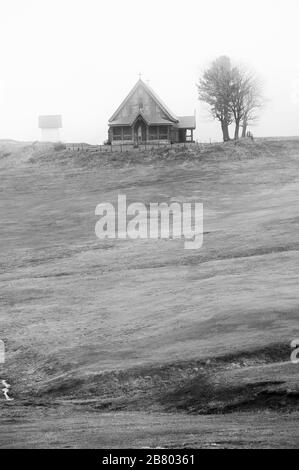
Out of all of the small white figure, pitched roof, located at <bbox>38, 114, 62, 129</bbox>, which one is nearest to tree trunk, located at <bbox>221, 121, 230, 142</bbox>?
pitched roof, located at <bbox>38, 114, 62, 129</bbox>

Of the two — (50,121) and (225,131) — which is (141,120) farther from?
(50,121)

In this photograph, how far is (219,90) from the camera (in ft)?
465

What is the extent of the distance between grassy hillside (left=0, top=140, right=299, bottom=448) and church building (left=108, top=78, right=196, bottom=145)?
643 inches

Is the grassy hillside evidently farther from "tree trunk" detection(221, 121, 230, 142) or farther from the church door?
"tree trunk" detection(221, 121, 230, 142)

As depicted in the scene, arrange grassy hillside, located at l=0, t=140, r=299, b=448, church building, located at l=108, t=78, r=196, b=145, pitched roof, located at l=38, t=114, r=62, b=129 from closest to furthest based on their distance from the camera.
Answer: grassy hillside, located at l=0, t=140, r=299, b=448, church building, located at l=108, t=78, r=196, b=145, pitched roof, located at l=38, t=114, r=62, b=129

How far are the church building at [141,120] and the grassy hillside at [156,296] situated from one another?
53.6 feet

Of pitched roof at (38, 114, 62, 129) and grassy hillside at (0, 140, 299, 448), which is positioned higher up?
pitched roof at (38, 114, 62, 129)

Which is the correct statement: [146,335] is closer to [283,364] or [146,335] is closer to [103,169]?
[283,364]

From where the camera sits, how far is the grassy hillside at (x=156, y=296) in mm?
43156

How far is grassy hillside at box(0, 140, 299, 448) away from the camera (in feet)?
142

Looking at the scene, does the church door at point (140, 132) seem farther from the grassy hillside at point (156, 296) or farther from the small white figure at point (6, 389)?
the small white figure at point (6, 389)

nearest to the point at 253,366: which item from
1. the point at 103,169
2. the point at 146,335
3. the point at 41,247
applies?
the point at 146,335

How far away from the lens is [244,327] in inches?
1946
